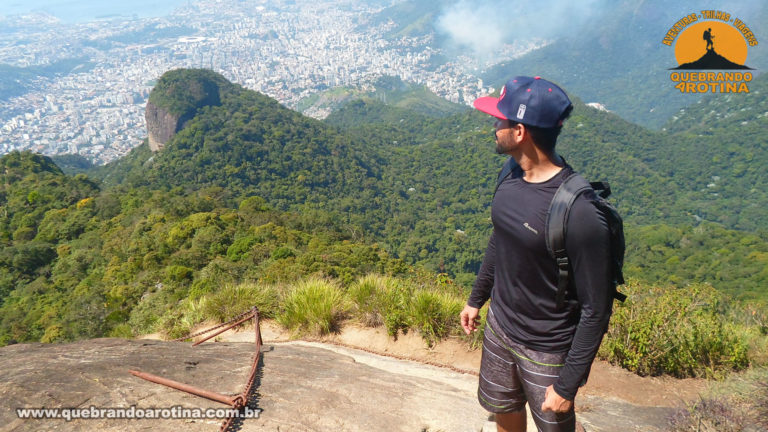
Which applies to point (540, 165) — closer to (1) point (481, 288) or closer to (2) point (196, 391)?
(1) point (481, 288)

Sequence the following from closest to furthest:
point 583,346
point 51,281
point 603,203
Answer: point 603,203
point 583,346
point 51,281

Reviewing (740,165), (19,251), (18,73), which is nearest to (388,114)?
(740,165)

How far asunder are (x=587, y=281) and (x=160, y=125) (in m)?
77.1

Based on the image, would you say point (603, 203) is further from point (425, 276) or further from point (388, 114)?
point (388, 114)

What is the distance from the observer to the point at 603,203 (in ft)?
4.83

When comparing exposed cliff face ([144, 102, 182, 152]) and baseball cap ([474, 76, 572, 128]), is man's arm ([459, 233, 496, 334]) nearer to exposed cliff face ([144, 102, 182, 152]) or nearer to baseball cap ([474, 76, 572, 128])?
baseball cap ([474, 76, 572, 128])

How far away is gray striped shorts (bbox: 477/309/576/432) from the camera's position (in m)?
1.78

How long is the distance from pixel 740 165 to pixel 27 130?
181m

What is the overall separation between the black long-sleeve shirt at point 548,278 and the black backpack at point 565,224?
27 mm

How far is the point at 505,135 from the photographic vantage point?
5.88 ft

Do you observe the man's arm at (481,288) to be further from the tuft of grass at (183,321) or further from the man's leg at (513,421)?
the tuft of grass at (183,321)

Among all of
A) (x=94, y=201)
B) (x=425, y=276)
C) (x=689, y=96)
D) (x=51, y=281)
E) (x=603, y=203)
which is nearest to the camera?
(x=603, y=203)

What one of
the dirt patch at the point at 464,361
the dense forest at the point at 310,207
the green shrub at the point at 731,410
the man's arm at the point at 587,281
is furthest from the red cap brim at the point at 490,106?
the dense forest at the point at 310,207

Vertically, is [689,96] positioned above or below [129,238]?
above
